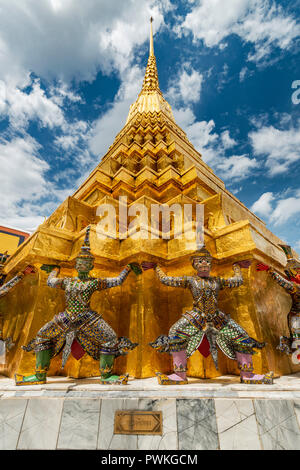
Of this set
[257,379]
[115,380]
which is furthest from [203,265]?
[115,380]

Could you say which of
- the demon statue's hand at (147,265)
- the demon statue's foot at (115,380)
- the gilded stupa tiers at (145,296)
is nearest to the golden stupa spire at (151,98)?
the gilded stupa tiers at (145,296)

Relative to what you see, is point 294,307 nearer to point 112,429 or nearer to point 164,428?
point 164,428

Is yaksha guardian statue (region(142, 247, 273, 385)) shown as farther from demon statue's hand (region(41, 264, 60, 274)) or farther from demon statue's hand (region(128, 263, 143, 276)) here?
demon statue's hand (region(41, 264, 60, 274))

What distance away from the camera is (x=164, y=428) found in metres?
2.15

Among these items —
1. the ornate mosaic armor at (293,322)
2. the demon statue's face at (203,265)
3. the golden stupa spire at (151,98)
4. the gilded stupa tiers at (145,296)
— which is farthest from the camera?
the golden stupa spire at (151,98)

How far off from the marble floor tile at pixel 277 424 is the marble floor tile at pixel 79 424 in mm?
1572

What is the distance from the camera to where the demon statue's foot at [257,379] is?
2.80m

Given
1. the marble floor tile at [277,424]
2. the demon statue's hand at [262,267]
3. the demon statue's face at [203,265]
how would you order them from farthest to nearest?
the demon statue's hand at [262,267] < the demon statue's face at [203,265] < the marble floor tile at [277,424]

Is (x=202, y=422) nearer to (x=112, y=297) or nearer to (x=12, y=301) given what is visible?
(x=112, y=297)

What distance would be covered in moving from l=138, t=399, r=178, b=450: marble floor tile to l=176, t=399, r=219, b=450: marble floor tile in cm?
5

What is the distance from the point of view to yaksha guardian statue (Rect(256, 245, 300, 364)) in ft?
13.0

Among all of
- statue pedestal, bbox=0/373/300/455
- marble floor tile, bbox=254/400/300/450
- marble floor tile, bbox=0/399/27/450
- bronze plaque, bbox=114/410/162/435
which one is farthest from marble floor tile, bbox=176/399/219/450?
marble floor tile, bbox=0/399/27/450

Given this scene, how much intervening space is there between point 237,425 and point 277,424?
1.21 feet

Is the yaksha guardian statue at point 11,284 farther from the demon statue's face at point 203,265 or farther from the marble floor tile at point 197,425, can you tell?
the marble floor tile at point 197,425
